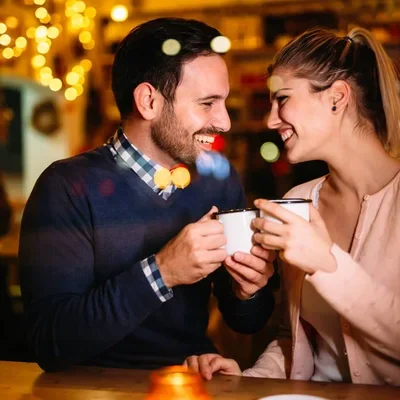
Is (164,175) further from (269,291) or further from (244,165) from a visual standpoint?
(244,165)

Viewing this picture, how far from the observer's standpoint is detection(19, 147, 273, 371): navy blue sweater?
1226 millimetres

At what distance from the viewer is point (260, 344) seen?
5.65 feet

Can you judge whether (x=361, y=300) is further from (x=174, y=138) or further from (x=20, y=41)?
(x=20, y=41)

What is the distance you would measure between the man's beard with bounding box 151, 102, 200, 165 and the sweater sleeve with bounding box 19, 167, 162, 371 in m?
0.26

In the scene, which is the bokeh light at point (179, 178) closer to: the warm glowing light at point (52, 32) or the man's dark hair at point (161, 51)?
the man's dark hair at point (161, 51)

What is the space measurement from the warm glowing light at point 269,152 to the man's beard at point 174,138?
3.27 metres

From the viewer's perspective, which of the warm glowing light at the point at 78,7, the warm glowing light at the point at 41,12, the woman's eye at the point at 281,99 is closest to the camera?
the woman's eye at the point at 281,99

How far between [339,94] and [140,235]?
579 mm

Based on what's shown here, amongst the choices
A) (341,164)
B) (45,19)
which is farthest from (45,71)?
(341,164)

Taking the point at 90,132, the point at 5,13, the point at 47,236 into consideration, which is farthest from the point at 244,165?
the point at 47,236


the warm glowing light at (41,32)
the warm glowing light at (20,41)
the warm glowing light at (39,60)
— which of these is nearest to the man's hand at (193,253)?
the warm glowing light at (41,32)

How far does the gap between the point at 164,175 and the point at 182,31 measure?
359 mm

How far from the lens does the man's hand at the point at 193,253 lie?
1.13 meters

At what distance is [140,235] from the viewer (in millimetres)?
Answer: 1484
